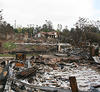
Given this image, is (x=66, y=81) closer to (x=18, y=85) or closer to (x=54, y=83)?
(x=54, y=83)

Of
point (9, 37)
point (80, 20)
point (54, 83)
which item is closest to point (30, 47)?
point (9, 37)

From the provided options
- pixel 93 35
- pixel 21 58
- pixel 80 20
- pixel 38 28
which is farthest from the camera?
pixel 38 28

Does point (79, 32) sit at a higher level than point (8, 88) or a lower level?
higher

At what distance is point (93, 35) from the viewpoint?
24281 mm

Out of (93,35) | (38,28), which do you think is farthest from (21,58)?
(38,28)

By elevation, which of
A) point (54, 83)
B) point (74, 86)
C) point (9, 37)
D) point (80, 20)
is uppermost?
point (80, 20)

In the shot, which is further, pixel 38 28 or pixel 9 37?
pixel 38 28

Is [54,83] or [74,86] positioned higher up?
[74,86]

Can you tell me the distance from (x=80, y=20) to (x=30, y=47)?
14.1 meters

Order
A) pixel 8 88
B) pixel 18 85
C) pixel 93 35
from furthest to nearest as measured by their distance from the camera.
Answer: pixel 93 35, pixel 18 85, pixel 8 88

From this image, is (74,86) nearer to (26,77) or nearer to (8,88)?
(8,88)

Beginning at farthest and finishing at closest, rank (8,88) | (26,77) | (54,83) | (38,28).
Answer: (38,28)
(26,77)
(54,83)
(8,88)

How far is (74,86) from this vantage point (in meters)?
3.28

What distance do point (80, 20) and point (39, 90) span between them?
88.0ft
